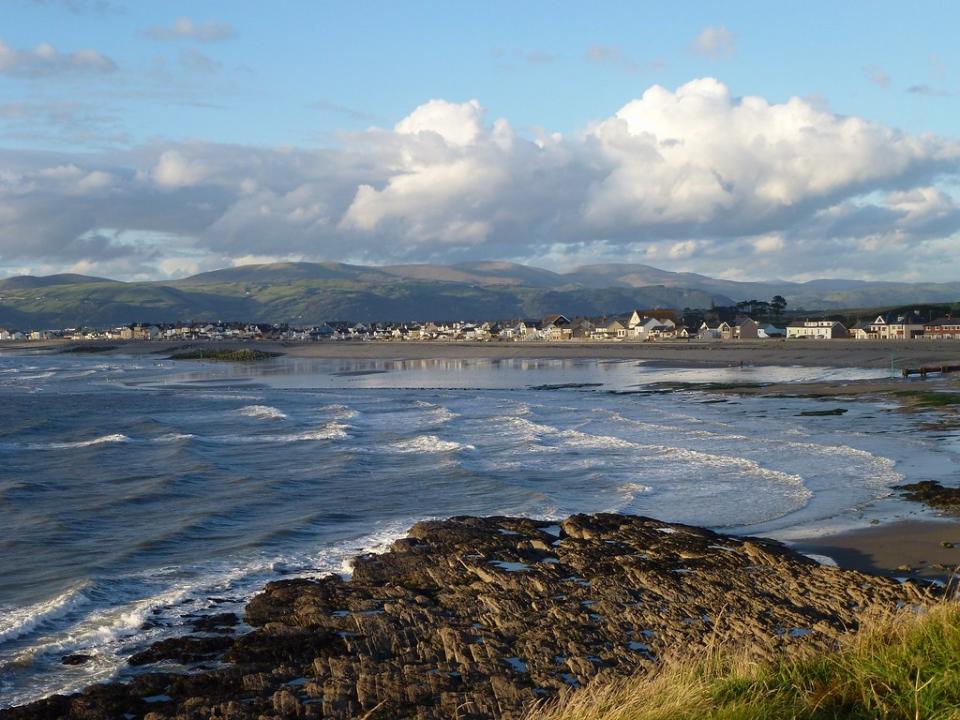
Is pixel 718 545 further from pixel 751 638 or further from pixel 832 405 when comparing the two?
pixel 832 405

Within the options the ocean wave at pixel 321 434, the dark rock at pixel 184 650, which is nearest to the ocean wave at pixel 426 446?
the ocean wave at pixel 321 434

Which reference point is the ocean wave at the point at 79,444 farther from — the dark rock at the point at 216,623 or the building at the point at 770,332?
the building at the point at 770,332

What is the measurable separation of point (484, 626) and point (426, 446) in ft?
65.0

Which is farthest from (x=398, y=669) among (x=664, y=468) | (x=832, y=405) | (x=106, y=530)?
(x=832, y=405)

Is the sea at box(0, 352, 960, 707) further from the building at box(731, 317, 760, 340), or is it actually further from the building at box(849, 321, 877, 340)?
the building at box(731, 317, 760, 340)

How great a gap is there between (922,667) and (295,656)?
7.17m

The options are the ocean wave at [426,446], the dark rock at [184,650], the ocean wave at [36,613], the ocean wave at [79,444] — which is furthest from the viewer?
the ocean wave at [79,444]

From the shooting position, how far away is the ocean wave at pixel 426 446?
30.8 metres

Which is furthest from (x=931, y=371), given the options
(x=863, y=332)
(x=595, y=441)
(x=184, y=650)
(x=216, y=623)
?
(x=863, y=332)

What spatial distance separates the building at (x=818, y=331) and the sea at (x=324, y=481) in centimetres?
7798

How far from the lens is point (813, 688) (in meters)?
6.91

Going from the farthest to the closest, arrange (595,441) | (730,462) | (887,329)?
(887,329)
(595,441)
(730,462)

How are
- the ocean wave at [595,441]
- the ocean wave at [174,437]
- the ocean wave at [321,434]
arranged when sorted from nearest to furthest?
the ocean wave at [595,441] < the ocean wave at [174,437] < the ocean wave at [321,434]

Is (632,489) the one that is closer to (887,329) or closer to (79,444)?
(79,444)
